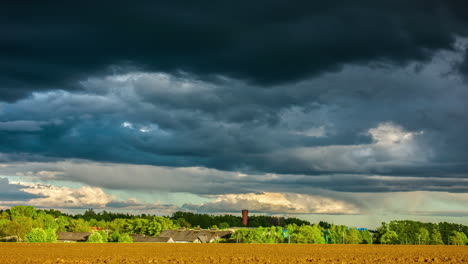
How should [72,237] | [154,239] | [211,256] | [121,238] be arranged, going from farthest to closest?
[154,239] → [72,237] → [121,238] → [211,256]

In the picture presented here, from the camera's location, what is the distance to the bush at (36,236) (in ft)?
501

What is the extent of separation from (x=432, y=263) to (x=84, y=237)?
148 metres

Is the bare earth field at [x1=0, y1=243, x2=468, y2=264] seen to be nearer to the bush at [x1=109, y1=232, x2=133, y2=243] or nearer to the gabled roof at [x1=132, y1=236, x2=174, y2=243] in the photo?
the bush at [x1=109, y1=232, x2=133, y2=243]

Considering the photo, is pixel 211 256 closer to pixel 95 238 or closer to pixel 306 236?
pixel 95 238

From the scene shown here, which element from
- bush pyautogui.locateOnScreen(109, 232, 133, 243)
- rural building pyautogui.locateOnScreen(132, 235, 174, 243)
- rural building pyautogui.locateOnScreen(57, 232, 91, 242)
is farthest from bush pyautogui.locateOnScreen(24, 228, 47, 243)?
rural building pyautogui.locateOnScreen(132, 235, 174, 243)

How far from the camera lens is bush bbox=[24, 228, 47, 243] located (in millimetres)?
152625

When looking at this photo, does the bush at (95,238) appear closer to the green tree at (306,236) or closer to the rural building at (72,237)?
the rural building at (72,237)

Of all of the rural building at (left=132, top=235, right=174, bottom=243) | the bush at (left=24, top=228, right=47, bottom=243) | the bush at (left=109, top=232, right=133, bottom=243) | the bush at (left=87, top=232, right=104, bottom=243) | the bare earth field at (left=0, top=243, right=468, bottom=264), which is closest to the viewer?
the bare earth field at (left=0, top=243, right=468, bottom=264)

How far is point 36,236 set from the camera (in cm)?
15325

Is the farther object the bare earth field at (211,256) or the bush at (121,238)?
the bush at (121,238)

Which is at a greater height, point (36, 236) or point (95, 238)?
point (36, 236)

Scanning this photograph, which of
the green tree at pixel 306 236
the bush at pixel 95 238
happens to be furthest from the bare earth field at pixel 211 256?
the green tree at pixel 306 236

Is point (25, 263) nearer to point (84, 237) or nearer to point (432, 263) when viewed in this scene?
point (432, 263)

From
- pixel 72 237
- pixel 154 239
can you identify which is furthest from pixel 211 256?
pixel 72 237
